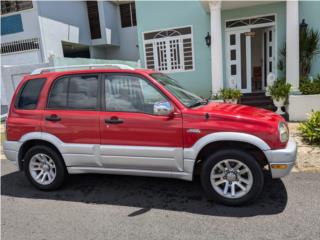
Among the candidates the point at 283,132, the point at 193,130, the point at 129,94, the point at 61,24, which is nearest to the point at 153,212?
the point at 193,130

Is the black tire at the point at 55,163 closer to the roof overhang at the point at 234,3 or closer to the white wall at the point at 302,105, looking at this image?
the white wall at the point at 302,105

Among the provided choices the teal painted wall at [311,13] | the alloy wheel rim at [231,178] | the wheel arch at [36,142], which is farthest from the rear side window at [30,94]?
the teal painted wall at [311,13]

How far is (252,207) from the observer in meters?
3.64

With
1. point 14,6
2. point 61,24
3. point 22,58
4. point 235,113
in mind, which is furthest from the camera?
point 61,24

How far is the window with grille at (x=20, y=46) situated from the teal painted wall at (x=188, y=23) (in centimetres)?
582

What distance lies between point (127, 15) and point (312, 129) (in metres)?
16.7

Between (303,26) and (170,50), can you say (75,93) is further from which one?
(303,26)

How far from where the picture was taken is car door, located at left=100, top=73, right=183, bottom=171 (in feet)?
12.4

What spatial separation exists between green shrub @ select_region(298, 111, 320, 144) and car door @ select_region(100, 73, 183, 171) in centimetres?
385

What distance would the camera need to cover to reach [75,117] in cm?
416

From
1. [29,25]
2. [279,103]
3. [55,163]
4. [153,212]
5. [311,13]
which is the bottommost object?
[153,212]

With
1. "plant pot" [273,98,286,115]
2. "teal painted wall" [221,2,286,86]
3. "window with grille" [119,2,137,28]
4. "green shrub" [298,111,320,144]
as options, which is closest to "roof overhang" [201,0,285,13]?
"teal painted wall" [221,2,286,86]

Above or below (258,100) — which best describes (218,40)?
above

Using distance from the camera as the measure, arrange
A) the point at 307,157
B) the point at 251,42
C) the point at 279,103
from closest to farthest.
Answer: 1. the point at 307,157
2. the point at 279,103
3. the point at 251,42
